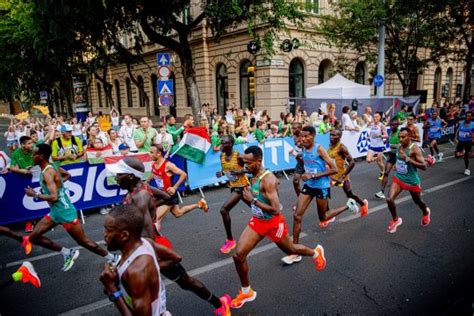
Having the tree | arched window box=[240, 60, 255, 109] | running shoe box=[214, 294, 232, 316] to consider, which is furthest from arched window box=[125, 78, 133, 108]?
running shoe box=[214, 294, 232, 316]

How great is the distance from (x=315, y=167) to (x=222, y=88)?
776 inches

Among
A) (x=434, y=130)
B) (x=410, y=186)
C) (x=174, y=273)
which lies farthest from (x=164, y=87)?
(x=434, y=130)

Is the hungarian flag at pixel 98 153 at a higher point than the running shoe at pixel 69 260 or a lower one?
higher

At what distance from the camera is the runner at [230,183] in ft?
18.5

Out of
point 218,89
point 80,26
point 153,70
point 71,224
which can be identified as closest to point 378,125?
point 71,224

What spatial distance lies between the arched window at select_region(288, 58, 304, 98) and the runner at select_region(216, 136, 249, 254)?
17.0 meters

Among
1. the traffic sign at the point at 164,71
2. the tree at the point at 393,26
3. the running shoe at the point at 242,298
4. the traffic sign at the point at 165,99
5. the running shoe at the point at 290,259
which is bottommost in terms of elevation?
the running shoe at the point at 290,259

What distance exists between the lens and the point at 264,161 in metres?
10.6

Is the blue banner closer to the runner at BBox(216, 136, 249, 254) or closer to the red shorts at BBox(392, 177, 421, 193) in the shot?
the runner at BBox(216, 136, 249, 254)

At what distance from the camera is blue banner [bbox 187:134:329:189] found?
30.8 feet

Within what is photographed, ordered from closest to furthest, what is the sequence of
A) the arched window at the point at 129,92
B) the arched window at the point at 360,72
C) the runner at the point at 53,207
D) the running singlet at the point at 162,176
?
the runner at the point at 53,207, the running singlet at the point at 162,176, the arched window at the point at 360,72, the arched window at the point at 129,92

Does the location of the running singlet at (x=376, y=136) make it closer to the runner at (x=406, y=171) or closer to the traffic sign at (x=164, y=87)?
the runner at (x=406, y=171)

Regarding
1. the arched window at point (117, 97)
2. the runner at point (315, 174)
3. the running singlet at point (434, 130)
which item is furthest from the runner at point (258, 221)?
Result: the arched window at point (117, 97)

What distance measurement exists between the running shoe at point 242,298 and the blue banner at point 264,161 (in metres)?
5.39
